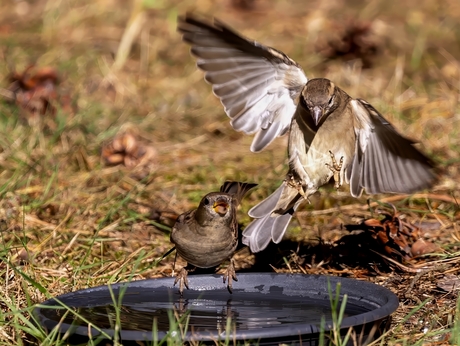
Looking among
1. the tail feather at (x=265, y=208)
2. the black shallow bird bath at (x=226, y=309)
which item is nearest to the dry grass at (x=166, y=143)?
the black shallow bird bath at (x=226, y=309)

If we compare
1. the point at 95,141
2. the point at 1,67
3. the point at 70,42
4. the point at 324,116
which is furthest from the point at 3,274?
the point at 70,42

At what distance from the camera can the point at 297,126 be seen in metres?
4.99

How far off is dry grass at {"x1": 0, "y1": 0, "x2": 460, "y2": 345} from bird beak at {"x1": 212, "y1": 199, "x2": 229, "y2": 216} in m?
0.49

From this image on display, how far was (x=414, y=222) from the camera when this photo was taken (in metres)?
5.64

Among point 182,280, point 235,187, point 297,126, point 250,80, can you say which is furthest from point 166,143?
point 182,280

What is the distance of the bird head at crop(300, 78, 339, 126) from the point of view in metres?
4.66

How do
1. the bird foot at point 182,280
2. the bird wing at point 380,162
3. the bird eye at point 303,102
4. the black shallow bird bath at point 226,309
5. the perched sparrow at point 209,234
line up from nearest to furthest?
the black shallow bird bath at point 226,309 < the bird foot at point 182,280 < the perched sparrow at point 209,234 < the bird eye at point 303,102 < the bird wing at point 380,162

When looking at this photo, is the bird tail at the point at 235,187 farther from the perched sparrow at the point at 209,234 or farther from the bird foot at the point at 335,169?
the bird foot at the point at 335,169

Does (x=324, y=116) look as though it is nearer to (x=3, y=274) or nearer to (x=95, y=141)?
(x=3, y=274)

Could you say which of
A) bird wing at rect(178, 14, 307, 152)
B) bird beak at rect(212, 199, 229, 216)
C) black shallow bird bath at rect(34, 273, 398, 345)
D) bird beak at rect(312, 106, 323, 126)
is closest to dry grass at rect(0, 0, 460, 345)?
black shallow bird bath at rect(34, 273, 398, 345)

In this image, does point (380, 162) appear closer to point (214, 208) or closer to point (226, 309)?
point (214, 208)

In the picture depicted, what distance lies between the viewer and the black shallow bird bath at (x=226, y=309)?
124 inches

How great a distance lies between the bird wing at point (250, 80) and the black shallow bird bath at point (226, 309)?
142cm

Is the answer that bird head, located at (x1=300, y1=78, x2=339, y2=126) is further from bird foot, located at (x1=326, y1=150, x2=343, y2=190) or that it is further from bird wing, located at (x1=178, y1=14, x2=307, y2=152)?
bird wing, located at (x1=178, y1=14, x2=307, y2=152)
